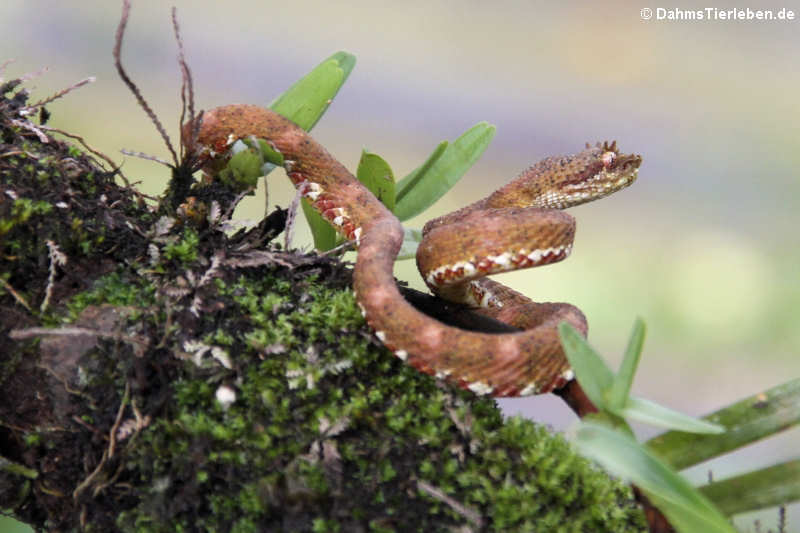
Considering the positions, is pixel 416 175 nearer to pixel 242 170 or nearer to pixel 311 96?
pixel 311 96

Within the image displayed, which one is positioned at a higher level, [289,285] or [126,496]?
[289,285]

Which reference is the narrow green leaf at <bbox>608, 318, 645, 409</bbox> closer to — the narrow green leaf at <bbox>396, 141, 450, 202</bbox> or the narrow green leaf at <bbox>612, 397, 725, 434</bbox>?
the narrow green leaf at <bbox>612, 397, 725, 434</bbox>

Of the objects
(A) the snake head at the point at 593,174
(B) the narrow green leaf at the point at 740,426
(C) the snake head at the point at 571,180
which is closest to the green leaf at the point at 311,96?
(C) the snake head at the point at 571,180


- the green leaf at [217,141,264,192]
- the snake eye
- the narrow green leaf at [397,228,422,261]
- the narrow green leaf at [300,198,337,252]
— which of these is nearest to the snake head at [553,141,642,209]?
the snake eye

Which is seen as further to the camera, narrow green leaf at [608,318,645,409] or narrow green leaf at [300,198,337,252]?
narrow green leaf at [300,198,337,252]

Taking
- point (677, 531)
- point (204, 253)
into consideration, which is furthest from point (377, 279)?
point (677, 531)

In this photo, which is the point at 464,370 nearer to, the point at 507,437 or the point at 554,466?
the point at 507,437

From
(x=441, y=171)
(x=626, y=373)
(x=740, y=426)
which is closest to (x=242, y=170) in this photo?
(x=441, y=171)
